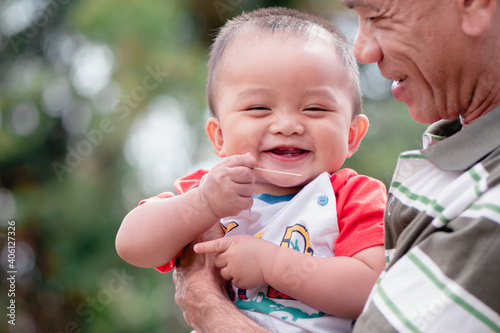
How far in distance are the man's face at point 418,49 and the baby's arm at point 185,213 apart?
51 centimetres

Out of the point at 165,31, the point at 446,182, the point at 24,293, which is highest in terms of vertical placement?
the point at 446,182

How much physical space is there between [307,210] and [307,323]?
360mm

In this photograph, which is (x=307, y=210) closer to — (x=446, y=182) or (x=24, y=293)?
(x=446, y=182)

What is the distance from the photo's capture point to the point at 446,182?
143cm

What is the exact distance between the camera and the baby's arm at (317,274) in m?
1.68

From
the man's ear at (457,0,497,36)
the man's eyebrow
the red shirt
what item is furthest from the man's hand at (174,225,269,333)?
the man's ear at (457,0,497,36)

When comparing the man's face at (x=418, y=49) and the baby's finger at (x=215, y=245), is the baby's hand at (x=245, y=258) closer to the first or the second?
the baby's finger at (x=215, y=245)

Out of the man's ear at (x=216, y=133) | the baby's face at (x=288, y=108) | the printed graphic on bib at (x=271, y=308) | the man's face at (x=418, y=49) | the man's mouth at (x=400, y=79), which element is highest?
the man's face at (x=418, y=49)

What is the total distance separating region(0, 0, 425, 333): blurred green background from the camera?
206 inches

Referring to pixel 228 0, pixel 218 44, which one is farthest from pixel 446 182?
pixel 228 0

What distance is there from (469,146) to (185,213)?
92 cm

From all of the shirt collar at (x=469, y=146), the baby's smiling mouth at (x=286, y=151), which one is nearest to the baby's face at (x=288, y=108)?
the baby's smiling mouth at (x=286, y=151)

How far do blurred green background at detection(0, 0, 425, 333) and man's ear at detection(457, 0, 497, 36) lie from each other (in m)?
3.52

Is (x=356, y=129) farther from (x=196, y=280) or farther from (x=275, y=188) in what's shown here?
(x=196, y=280)
